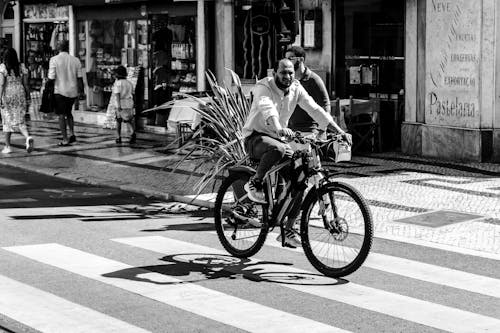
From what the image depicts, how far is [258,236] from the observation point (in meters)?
9.03

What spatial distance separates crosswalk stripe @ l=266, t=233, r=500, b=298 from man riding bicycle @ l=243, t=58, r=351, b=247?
783mm

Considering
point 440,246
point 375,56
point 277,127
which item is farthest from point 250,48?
point 277,127

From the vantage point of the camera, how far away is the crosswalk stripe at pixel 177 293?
6898mm

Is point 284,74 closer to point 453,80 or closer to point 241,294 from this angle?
point 241,294

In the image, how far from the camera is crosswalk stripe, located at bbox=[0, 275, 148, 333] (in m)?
6.75

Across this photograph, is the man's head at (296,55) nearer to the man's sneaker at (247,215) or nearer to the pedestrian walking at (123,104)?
the man's sneaker at (247,215)

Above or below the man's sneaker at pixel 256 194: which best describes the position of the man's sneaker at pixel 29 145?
below

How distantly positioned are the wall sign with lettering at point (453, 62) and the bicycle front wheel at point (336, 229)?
26.7 ft

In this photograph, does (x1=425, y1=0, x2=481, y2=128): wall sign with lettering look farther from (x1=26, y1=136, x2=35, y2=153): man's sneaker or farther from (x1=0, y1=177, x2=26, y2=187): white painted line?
(x1=26, y1=136, x2=35, y2=153): man's sneaker

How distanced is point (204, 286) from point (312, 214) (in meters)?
1.10

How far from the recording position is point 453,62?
16422mm

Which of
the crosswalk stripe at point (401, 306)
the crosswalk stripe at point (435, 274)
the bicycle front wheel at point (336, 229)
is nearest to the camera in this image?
the crosswalk stripe at point (401, 306)

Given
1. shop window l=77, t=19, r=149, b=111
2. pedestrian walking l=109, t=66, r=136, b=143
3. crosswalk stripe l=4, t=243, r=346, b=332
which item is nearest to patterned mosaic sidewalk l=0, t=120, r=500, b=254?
pedestrian walking l=109, t=66, r=136, b=143

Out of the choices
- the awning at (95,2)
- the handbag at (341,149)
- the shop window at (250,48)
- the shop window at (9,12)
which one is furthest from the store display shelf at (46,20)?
the handbag at (341,149)
